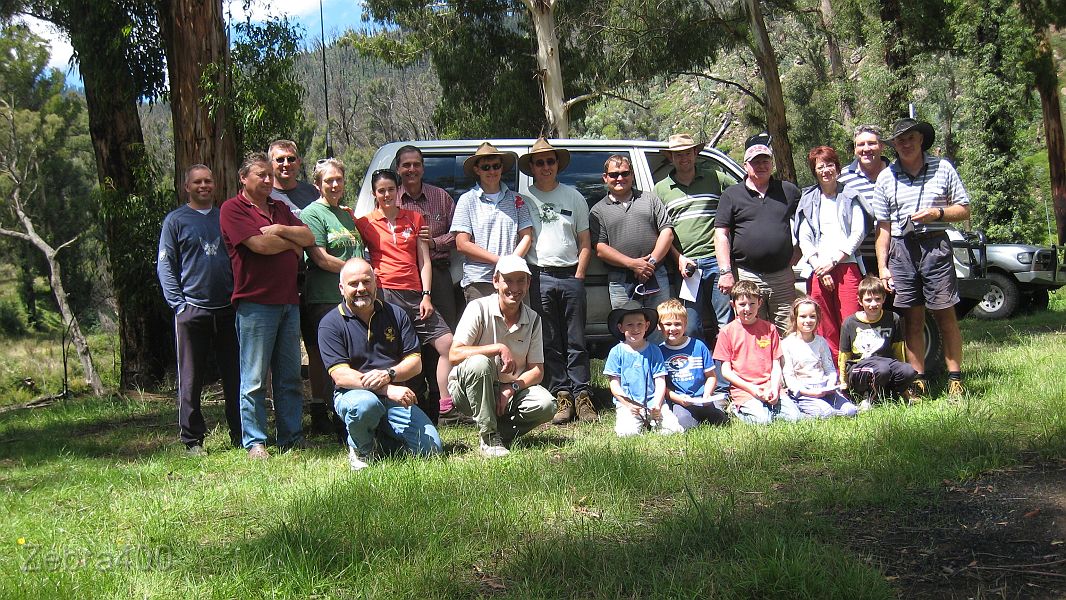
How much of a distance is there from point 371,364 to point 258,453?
1.05 m

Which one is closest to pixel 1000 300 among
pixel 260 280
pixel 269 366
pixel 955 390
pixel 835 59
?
pixel 955 390

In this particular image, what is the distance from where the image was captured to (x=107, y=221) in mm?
9789

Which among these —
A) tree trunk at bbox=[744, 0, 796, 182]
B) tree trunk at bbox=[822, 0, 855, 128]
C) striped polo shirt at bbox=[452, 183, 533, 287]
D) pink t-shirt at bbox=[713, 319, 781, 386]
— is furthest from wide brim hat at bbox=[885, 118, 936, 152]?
tree trunk at bbox=[822, 0, 855, 128]

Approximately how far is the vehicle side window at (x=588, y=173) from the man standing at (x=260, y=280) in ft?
8.58

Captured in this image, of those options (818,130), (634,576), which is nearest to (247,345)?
(634,576)

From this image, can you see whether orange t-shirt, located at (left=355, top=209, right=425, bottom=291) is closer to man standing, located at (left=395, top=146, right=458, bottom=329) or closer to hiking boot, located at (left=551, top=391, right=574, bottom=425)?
man standing, located at (left=395, top=146, right=458, bottom=329)

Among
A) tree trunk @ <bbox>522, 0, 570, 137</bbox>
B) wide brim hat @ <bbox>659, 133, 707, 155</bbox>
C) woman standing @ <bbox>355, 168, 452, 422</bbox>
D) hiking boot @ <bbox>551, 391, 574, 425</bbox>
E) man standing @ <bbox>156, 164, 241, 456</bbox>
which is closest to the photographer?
man standing @ <bbox>156, 164, 241, 456</bbox>

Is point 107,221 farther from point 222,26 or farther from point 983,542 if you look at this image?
point 983,542

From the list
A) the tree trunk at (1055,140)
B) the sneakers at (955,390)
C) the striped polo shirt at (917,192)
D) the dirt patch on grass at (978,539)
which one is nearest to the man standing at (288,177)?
the striped polo shirt at (917,192)

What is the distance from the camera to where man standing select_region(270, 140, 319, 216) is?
6.55 m

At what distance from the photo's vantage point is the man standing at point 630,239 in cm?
679

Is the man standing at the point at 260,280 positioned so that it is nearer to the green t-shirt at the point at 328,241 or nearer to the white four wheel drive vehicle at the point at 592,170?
the green t-shirt at the point at 328,241

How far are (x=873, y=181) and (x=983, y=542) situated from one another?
376 centimetres

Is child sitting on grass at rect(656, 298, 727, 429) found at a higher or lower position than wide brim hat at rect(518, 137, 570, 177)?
lower
